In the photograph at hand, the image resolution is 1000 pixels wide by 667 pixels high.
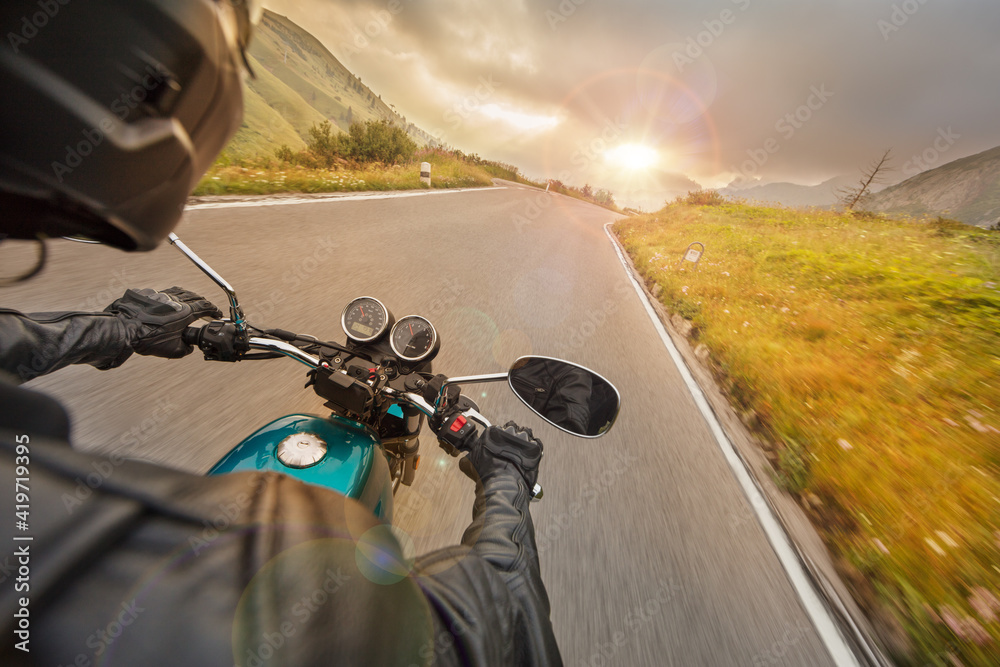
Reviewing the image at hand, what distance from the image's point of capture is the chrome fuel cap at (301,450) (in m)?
1.09

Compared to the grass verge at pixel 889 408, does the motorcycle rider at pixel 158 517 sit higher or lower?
higher

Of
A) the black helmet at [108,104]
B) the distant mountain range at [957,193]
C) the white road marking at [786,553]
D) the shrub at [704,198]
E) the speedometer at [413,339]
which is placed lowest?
the white road marking at [786,553]

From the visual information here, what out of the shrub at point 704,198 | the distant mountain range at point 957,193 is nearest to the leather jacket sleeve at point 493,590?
the shrub at point 704,198

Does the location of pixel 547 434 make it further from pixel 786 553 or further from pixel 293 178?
pixel 293 178

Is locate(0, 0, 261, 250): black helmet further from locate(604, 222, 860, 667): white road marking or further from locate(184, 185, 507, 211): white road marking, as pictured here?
locate(184, 185, 507, 211): white road marking

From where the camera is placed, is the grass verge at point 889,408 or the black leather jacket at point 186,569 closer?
the black leather jacket at point 186,569

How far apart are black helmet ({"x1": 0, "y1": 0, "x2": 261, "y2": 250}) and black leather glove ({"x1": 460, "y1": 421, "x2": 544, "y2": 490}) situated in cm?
103

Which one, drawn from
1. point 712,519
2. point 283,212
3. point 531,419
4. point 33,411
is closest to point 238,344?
point 33,411

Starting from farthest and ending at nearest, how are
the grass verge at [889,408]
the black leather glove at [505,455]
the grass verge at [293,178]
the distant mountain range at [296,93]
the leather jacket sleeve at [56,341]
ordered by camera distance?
the distant mountain range at [296,93] < the grass verge at [293,178] < the grass verge at [889,408] < the black leather glove at [505,455] < the leather jacket sleeve at [56,341]

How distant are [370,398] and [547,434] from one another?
66.6 inches

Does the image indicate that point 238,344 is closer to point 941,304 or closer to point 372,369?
point 372,369

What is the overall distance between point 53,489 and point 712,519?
9.32ft

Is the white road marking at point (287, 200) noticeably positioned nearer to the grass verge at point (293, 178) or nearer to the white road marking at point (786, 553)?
the grass verge at point (293, 178)

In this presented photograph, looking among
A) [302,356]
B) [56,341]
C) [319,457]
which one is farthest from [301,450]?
[56,341]
